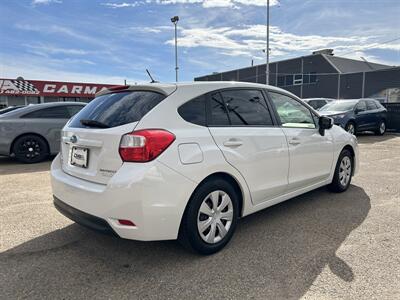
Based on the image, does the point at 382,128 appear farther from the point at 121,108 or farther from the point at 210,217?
the point at 121,108

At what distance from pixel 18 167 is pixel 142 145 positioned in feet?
19.7

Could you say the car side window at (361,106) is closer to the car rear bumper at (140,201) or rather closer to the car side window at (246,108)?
the car side window at (246,108)

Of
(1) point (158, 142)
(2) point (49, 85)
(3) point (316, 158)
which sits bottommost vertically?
(3) point (316, 158)

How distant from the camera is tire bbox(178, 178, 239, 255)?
9.20 feet

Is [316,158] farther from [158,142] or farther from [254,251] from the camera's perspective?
[158,142]

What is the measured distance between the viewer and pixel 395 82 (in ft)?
96.1

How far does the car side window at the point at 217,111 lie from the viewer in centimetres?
308

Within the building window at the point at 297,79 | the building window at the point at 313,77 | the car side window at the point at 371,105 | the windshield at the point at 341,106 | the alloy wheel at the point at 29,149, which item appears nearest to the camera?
the alloy wheel at the point at 29,149

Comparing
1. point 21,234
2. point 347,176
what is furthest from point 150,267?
point 347,176

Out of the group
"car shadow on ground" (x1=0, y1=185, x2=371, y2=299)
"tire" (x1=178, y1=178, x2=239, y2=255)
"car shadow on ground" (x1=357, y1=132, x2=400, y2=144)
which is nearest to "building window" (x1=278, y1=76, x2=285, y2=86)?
"car shadow on ground" (x1=357, y1=132, x2=400, y2=144)

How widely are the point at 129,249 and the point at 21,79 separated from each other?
26.0 m

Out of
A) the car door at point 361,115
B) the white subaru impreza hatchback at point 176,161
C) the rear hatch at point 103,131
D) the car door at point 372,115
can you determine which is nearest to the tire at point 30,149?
the white subaru impreza hatchback at point 176,161

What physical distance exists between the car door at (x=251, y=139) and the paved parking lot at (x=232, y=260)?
22.3 inches

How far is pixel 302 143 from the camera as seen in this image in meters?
3.97
